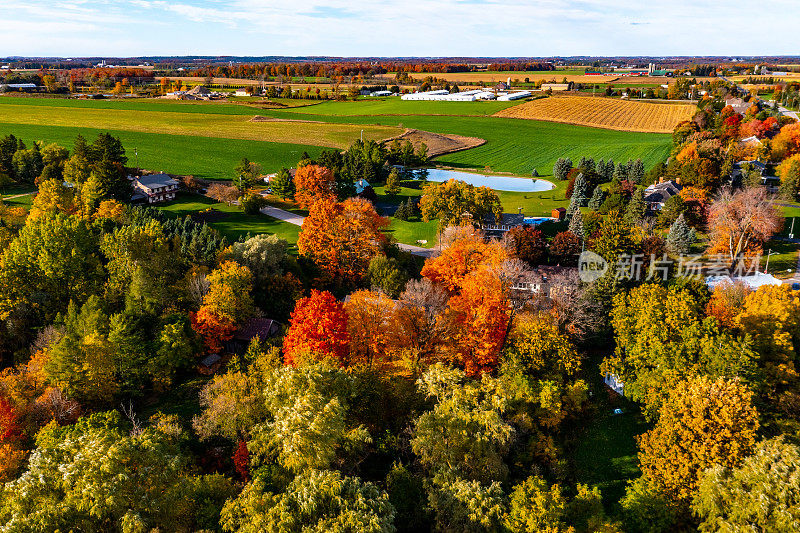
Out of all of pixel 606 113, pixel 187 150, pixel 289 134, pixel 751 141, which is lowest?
pixel 187 150

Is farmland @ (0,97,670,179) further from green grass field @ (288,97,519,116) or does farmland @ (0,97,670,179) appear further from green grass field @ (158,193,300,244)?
green grass field @ (158,193,300,244)

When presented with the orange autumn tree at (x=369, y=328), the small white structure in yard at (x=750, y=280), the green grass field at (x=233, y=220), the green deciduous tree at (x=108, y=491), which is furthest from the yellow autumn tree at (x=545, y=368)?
the green grass field at (x=233, y=220)

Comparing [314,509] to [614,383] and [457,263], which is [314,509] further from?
[457,263]

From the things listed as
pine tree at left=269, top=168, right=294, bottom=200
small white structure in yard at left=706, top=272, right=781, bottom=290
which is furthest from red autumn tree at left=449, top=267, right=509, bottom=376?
pine tree at left=269, top=168, right=294, bottom=200

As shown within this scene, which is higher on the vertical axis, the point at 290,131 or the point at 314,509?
the point at 290,131

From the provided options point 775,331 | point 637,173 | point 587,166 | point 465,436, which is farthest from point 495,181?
point 465,436

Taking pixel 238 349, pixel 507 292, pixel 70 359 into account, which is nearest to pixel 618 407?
pixel 507 292

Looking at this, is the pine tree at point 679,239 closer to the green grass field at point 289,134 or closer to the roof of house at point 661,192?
the roof of house at point 661,192
